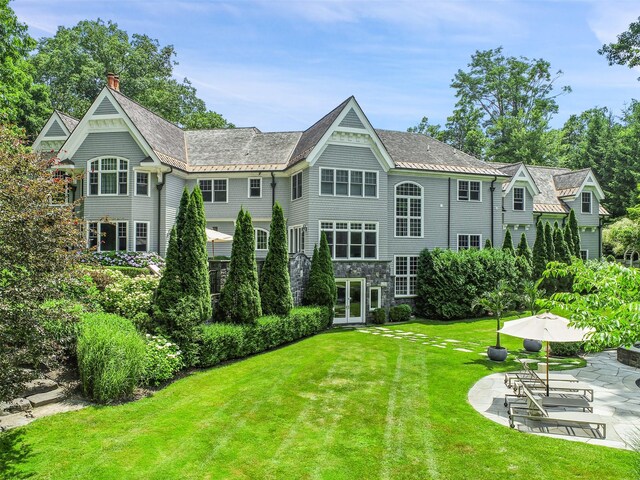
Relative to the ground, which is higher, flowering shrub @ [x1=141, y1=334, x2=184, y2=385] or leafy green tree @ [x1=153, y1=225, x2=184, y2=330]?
leafy green tree @ [x1=153, y1=225, x2=184, y2=330]

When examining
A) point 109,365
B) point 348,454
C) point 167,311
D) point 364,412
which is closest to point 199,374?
point 167,311

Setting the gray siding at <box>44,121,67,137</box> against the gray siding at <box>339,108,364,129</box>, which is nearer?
the gray siding at <box>339,108,364,129</box>

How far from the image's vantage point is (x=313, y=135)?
24.7m

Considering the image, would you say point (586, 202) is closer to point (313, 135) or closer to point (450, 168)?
point (450, 168)

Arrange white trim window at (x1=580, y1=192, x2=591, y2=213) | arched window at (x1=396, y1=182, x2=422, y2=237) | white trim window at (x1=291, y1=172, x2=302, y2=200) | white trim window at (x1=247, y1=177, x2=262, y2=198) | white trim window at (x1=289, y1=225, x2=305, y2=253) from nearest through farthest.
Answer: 1. white trim window at (x1=289, y1=225, x2=305, y2=253)
2. white trim window at (x1=291, y1=172, x2=302, y2=200)
3. white trim window at (x1=247, y1=177, x2=262, y2=198)
4. arched window at (x1=396, y1=182, x2=422, y2=237)
5. white trim window at (x1=580, y1=192, x2=591, y2=213)

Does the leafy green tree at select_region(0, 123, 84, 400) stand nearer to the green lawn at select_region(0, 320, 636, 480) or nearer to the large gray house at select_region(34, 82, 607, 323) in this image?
the green lawn at select_region(0, 320, 636, 480)

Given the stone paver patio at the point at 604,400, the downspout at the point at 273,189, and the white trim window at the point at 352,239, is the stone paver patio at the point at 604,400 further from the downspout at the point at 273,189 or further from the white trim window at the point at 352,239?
the downspout at the point at 273,189

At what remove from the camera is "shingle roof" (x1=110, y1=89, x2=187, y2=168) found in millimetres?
22891

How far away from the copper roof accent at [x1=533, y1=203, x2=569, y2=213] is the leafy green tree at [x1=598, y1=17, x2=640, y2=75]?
10.1 metres

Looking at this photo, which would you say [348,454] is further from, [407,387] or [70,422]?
[70,422]

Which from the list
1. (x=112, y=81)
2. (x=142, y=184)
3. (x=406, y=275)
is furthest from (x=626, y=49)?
(x=112, y=81)

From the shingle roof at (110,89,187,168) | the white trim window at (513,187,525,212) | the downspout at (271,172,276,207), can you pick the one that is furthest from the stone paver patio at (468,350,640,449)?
the shingle roof at (110,89,187,168)

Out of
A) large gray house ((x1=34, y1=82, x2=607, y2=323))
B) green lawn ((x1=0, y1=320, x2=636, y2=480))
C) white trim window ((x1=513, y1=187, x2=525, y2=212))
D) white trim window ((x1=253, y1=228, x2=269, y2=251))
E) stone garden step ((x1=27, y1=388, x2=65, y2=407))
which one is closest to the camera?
green lawn ((x1=0, y1=320, x2=636, y2=480))

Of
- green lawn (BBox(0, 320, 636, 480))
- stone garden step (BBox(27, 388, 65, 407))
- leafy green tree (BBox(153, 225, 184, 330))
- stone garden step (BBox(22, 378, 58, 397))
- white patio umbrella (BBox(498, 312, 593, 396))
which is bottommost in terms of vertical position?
green lawn (BBox(0, 320, 636, 480))
